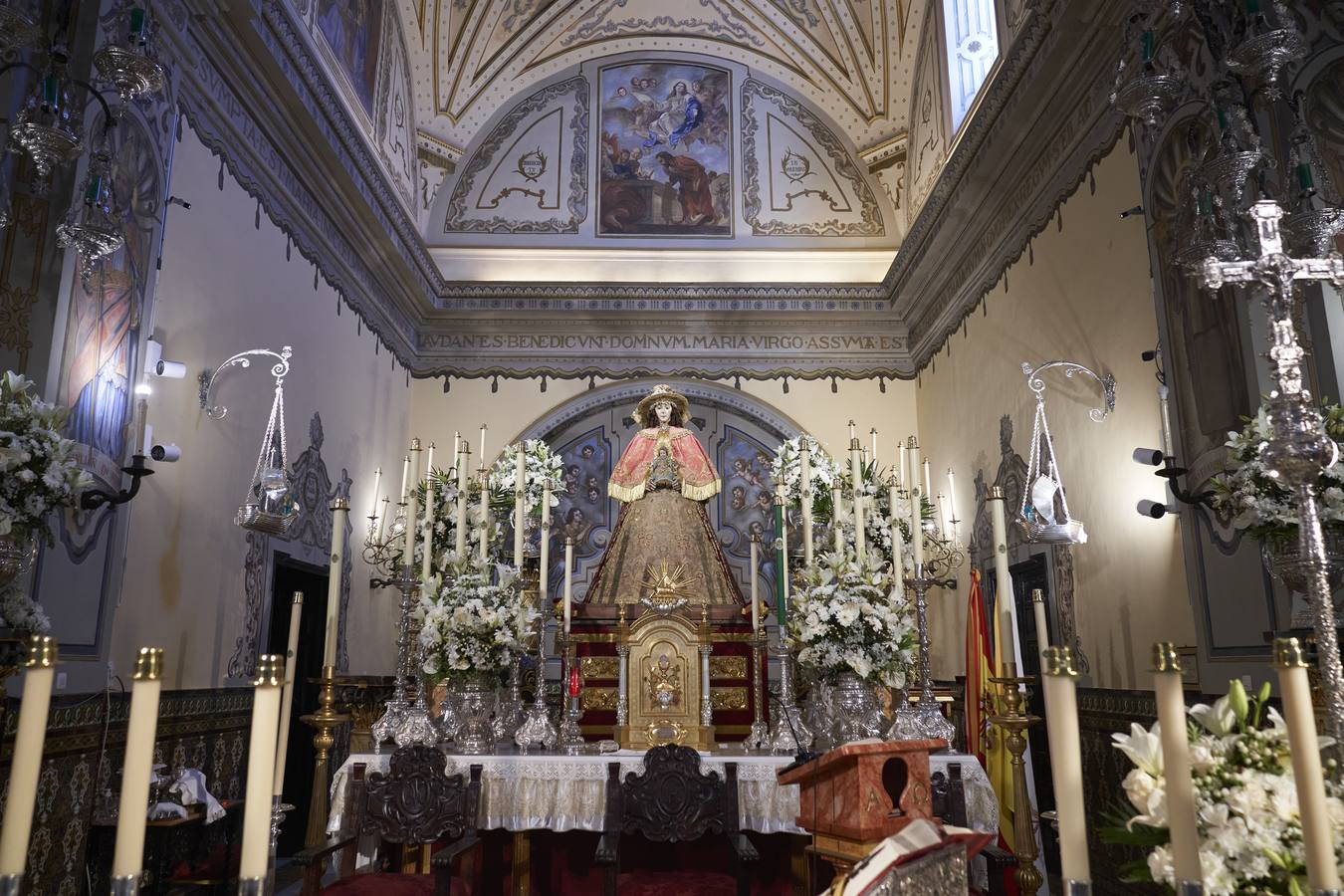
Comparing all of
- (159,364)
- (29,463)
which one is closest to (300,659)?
(159,364)

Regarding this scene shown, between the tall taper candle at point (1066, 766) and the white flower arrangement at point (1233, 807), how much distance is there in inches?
7.8

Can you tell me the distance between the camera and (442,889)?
3598 mm

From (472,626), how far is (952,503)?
650 centimetres

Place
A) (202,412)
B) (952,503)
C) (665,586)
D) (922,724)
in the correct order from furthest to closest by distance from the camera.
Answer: (952,503)
(202,412)
(665,586)
(922,724)

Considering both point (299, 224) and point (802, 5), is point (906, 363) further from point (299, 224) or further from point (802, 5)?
point (299, 224)

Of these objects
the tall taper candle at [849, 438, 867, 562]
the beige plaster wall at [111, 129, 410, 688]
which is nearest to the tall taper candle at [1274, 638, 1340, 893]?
the tall taper candle at [849, 438, 867, 562]

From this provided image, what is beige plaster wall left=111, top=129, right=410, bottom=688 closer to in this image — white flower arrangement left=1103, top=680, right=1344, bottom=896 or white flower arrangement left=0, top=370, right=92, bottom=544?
white flower arrangement left=0, top=370, right=92, bottom=544

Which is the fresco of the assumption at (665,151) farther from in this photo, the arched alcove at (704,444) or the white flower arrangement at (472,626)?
the white flower arrangement at (472,626)

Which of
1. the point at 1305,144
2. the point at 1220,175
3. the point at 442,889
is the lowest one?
the point at 442,889

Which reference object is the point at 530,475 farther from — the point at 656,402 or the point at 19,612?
the point at 19,612

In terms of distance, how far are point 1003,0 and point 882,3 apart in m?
4.14

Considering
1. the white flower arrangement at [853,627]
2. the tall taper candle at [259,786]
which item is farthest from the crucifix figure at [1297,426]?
the white flower arrangement at [853,627]

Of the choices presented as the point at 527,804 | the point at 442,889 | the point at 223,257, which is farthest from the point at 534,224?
the point at 442,889

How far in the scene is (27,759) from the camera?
172 cm
